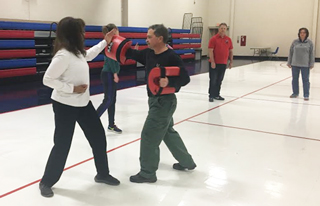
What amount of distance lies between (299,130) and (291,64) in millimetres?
2794

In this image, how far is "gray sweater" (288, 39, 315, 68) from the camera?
677 centimetres

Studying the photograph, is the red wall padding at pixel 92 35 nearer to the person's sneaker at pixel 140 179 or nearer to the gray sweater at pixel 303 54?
the gray sweater at pixel 303 54

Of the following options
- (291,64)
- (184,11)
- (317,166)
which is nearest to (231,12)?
(184,11)

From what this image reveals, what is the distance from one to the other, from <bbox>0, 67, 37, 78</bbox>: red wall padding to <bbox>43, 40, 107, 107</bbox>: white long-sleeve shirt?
6.81 metres

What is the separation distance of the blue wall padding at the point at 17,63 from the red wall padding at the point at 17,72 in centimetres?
11

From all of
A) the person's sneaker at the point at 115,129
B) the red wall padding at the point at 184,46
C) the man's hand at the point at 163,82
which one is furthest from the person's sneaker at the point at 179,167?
the red wall padding at the point at 184,46

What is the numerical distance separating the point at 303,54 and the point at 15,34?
24.0 ft

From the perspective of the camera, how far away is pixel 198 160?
3445mm

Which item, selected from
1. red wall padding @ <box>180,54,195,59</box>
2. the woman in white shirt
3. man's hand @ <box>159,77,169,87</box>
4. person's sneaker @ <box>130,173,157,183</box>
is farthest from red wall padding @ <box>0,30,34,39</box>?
red wall padding @ <box>180,54,195,59</box>

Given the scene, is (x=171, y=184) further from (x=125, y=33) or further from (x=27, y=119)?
(x=125, y=33)

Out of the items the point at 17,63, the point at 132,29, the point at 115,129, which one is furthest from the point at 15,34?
the point at 115,129

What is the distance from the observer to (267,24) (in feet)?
64.5

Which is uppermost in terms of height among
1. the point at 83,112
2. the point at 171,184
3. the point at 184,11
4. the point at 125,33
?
the point at 184,11

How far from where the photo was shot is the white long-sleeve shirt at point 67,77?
2.38 m
